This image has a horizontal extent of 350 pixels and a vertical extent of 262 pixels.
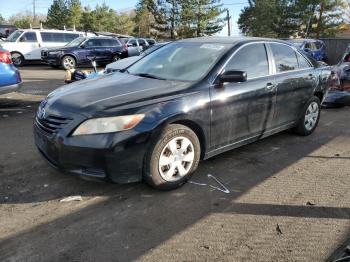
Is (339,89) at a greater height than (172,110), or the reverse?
(172,110)

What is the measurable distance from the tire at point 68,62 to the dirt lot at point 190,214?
13808mm

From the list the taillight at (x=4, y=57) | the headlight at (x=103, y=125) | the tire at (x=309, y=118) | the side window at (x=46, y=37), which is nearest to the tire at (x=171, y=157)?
the headlight at (x=103, y=125)

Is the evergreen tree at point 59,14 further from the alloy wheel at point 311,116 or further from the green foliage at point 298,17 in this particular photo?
the alloy wheel at point 311,116

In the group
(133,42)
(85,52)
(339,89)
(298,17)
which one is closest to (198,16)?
(298,17)

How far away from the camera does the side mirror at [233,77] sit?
4.59 meters

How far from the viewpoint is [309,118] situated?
6.51 meters

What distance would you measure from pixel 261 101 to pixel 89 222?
2.75 meters

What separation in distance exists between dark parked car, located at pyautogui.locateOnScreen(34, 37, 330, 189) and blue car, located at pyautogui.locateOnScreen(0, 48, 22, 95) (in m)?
3.43

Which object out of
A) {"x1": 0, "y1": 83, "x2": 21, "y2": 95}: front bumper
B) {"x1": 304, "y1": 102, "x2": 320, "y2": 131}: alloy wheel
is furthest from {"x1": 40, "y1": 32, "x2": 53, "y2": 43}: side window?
{"x1": 304, "y1": 102, "x2": 320, "y2": 131}: alloy wheel

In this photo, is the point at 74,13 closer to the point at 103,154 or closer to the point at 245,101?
the point at 245,101

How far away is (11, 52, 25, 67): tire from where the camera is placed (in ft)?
64.4

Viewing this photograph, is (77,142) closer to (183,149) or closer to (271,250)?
(183,149)

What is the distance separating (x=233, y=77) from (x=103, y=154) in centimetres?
177

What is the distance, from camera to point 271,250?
3.28 metres
